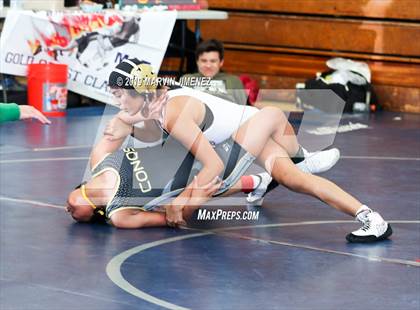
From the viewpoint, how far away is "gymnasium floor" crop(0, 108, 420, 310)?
473cm

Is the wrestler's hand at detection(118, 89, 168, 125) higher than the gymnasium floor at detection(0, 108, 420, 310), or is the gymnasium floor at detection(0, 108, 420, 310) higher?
the wrestler's hand at detection(118, 89, 168, 125)

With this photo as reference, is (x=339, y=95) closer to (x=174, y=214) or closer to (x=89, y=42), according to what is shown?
(x=89, y=42)

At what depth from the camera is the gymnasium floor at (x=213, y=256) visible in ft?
15.5

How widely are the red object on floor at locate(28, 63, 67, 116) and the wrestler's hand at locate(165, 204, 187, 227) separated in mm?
4599

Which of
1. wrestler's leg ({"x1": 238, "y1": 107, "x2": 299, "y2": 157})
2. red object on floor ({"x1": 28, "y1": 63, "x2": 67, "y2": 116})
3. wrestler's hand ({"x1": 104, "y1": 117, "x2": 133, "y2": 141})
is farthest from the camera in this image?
red object on floor ({"x1": 28, "y1": 63, "x2": 67, "y2": 116})

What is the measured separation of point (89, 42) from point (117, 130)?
13.7ft

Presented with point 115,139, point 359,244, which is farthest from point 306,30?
point 359,244

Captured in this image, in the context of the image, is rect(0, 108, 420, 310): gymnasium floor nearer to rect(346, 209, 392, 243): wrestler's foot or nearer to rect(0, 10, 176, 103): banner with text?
rect(346, 209, 392, 243): wrestler's foot

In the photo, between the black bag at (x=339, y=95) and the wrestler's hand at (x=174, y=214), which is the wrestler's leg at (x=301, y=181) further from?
the black bag at (x=339, y=95)

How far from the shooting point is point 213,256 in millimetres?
5473

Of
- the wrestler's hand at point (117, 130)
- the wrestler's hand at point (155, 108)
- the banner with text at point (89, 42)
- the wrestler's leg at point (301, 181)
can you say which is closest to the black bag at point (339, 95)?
the banner with text at point (89, 42)

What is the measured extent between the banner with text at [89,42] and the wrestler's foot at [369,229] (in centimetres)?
513

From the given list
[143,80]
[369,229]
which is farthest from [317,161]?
[143,80]

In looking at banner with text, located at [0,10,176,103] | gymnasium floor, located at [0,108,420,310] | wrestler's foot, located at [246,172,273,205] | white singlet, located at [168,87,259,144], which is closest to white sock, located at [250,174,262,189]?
wrestler's foot, located at [246,172,273,205]
